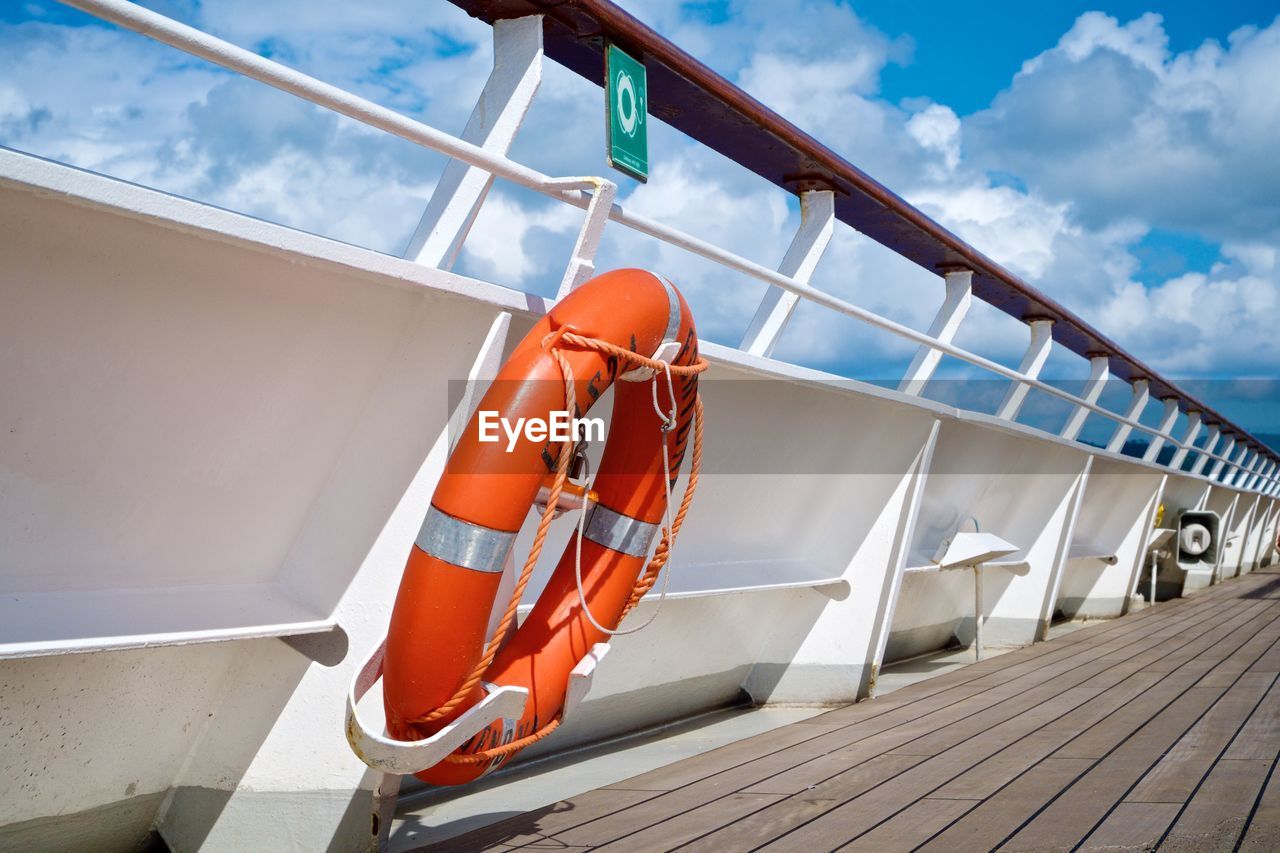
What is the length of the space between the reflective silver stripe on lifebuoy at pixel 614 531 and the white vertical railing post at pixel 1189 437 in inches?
275

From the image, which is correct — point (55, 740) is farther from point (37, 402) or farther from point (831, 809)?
point (831, 809)

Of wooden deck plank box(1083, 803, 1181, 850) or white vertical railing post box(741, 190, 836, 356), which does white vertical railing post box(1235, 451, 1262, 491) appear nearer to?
white vertical railing post box(741, 190, 836, 356)

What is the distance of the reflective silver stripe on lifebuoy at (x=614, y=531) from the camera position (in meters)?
2.23

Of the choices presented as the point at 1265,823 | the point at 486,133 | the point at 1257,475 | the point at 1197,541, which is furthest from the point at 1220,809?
the point at 1257,475

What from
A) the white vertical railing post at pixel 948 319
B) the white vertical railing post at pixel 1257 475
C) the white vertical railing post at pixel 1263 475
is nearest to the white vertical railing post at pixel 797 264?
the white vertical railing post at pixel 948 319

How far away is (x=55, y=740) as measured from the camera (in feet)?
6.59

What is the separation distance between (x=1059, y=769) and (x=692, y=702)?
1397 millimetres

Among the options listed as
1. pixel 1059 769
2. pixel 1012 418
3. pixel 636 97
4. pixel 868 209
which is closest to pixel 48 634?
pixel 636 97

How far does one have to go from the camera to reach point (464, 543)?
1.83 metres

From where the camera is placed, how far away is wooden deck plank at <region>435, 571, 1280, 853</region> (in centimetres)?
217

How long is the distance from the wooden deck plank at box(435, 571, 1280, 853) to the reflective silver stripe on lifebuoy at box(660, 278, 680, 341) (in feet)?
3.43

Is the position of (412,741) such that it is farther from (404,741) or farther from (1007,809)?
(1007,809)

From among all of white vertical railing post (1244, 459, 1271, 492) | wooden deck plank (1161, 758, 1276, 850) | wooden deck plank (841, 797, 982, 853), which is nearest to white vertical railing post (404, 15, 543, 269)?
wooden deck plank (841, 797, 982, 853)

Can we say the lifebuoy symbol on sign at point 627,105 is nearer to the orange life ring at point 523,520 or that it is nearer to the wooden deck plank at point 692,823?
the orange life ring at point 523,520
